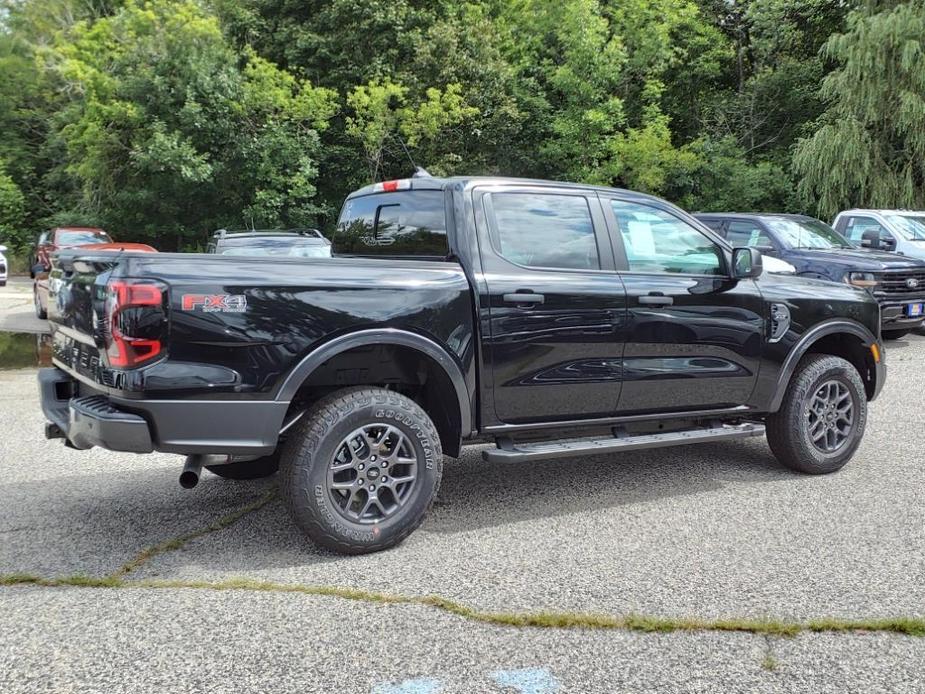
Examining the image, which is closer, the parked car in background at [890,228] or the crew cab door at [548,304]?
the crew cab door at [548,304]

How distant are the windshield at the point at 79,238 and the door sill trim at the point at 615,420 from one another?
17974 mm

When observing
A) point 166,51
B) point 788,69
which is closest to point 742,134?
point 788,69

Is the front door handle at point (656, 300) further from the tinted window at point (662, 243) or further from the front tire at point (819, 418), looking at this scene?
the front tire at point (819, 418)

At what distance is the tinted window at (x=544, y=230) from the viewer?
4.63 metres

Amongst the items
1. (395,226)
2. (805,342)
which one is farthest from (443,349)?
(805,342)

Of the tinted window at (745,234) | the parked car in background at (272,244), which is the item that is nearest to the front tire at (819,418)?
the parked car in background at (272,244)

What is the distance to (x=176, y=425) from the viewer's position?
367 cm

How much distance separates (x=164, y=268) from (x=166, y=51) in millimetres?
26855

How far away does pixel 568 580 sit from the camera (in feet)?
12.4

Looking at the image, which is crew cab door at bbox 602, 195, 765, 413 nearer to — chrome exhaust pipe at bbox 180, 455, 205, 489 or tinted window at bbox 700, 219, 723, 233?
chrome exhaust pipe at bbox 180, 455, 205, 489

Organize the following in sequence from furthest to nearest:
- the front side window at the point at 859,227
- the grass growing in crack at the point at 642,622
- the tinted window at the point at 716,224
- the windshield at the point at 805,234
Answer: the front side window at the point at 859,227
the tinted window at the point at 716,224
the windshield at the point at 805,234
the grass growing in crack at the point at 642,622

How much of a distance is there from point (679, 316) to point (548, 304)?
944mm

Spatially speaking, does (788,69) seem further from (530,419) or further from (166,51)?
(530,419)

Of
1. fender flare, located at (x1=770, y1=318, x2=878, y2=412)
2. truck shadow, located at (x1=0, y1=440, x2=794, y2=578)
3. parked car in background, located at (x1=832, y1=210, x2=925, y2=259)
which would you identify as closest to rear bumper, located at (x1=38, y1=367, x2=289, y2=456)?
truck shadow, located at (x1=0, y1=440, x2=794, y2=578)
